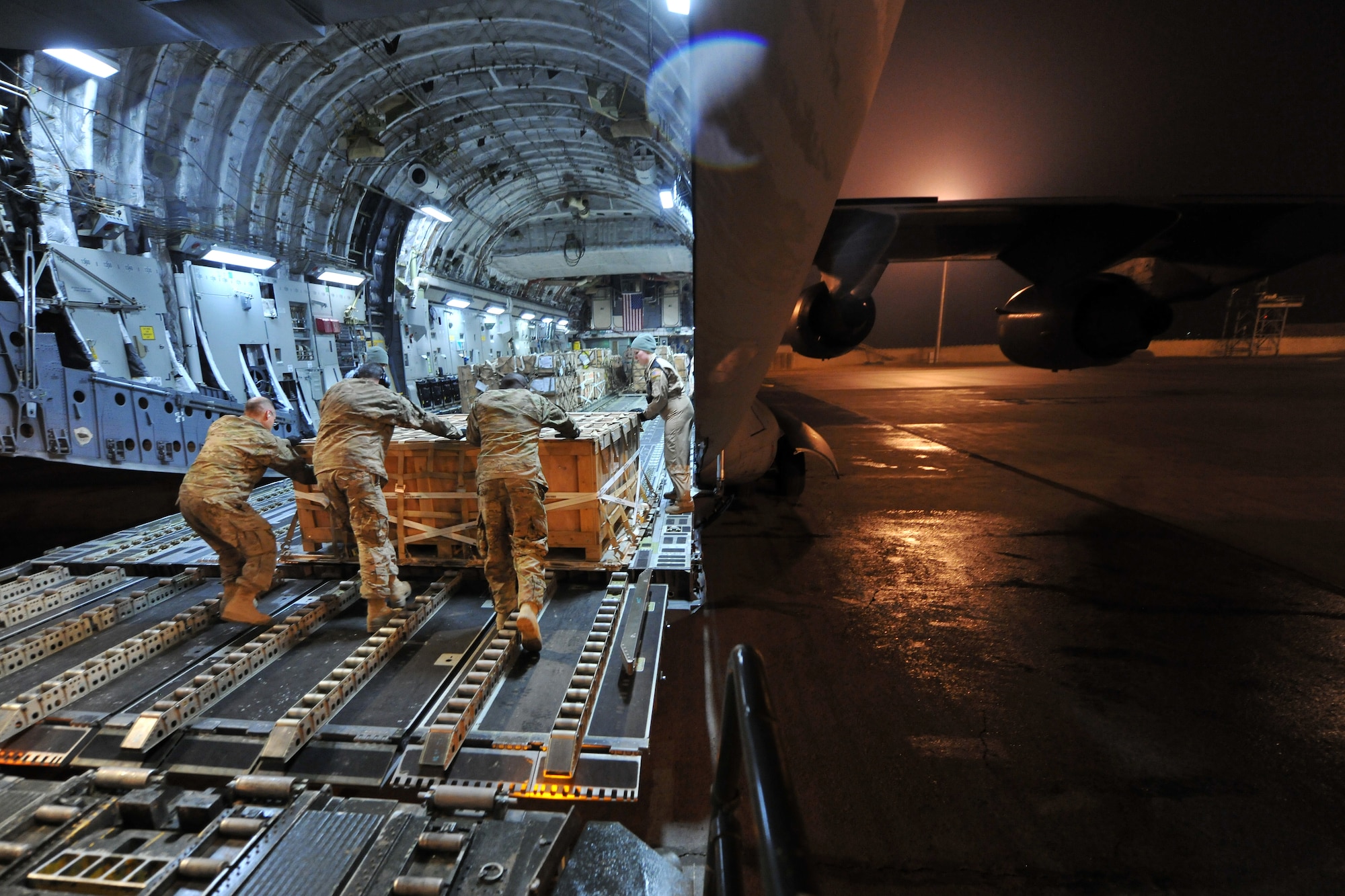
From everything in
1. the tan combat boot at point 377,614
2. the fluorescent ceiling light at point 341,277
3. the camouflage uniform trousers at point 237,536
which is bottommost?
the tan combat boot at point 377,614

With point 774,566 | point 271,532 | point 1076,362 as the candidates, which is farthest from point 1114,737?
point 271,532

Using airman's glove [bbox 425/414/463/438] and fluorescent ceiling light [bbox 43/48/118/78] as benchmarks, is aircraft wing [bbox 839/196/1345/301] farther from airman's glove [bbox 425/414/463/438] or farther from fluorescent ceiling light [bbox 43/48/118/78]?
fluorescent ceiling light [bbox 43/48/118/78]

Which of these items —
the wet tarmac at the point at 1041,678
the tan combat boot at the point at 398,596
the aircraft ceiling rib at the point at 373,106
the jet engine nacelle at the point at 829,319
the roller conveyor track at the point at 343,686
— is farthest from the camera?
the aircraft ceiling rib at the point at 373,106

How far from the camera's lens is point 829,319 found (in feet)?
18.1

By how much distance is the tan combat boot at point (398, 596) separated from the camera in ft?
13.7

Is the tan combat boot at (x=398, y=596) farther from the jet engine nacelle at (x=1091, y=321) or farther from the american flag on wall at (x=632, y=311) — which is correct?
the american flag on wall at (x=632, y=311)

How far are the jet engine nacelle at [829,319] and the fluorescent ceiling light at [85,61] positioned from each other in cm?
935

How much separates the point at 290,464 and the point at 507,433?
7.00 feet

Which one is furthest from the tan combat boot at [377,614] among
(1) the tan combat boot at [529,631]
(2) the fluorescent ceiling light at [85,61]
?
(2) the fluorescent ceiling light at [85,61]

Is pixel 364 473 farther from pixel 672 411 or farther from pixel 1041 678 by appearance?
pixel 1041 678

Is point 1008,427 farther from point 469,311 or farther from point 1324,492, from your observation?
point 469,311

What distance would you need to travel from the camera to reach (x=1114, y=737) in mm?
3178

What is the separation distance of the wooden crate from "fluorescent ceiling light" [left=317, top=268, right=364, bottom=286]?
8388mm

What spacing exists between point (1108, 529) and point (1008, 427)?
7830 millimetres
